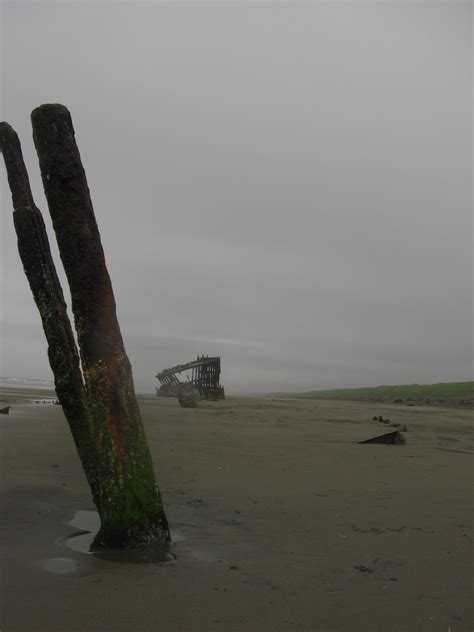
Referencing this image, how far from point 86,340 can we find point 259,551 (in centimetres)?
191

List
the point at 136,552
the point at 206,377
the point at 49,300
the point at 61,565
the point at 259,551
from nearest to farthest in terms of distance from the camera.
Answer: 1. the point at 61,565
2. the point at 136,552
3. the point at 259,551
4. the point at 49,300
5. the point at 206,377

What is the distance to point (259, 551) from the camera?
3729 millimetres

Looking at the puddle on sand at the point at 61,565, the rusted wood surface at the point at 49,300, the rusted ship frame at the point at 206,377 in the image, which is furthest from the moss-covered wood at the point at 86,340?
the rusted ship frame at the point at 206,377

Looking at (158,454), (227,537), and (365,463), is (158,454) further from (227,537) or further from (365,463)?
(227,537)

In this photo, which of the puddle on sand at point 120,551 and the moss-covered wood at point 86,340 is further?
the moss-covered wood at point 86,340

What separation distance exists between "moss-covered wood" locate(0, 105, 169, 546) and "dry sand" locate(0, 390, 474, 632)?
1.16 feet

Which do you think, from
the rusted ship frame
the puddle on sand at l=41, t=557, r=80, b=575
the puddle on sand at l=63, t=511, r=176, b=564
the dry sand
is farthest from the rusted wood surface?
the rusted ship frame

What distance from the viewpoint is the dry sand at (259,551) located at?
2.65 m

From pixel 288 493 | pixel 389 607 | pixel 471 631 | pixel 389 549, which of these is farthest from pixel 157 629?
pixel 288 493

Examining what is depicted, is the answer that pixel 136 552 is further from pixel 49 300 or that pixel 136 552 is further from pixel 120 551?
pixel 49 300

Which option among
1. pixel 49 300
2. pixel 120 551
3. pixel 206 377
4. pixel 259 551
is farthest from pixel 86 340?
pixel 206 377

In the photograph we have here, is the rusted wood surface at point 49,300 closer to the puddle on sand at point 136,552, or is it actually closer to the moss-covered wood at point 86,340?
the moss-covered wood at point 86,340

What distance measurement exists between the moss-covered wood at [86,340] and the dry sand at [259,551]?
1.16 ft

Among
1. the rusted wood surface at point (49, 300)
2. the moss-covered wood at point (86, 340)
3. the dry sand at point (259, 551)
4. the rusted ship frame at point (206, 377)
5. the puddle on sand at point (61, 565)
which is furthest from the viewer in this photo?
the rusted ship frame at point (206, 377)
